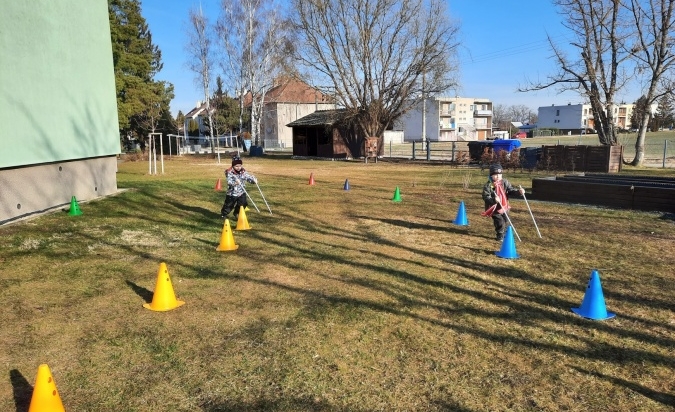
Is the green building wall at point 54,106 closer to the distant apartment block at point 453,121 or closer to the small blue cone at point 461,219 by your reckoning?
the small blue cone at point 461,219

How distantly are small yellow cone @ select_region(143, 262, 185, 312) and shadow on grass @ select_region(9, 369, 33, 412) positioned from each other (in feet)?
4.51

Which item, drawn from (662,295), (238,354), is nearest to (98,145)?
(238,354)

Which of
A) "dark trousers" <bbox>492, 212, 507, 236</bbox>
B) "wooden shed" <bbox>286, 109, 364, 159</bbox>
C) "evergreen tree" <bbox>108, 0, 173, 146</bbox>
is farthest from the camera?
"wooden shed" <bbox>286, 109, 364, 159</bbox>

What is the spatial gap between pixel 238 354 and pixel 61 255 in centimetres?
428

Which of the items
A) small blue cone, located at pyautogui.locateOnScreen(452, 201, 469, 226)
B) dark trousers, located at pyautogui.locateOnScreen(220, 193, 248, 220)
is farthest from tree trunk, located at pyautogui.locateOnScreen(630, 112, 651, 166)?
dark trousers, located at pyautogui.locateOnScreen(220, 193, 248, 220)

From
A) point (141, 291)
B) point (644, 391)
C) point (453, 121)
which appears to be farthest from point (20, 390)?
point (453, 121)

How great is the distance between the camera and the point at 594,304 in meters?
4.44

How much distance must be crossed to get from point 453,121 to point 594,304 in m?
103

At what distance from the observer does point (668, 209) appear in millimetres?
9812

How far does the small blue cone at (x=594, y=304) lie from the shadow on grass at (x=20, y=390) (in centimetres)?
471

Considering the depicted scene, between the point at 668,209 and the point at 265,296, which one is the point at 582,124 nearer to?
the point at 668,209

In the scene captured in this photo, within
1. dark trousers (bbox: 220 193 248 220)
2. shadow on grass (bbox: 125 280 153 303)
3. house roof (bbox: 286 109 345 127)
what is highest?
house roof (bbox: 286 109 345 127)

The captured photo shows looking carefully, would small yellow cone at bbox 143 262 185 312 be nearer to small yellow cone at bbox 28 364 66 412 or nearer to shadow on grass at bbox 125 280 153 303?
shadow on grass at bbox 125 280 153 303

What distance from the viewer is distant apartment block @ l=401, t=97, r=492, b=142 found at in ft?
315
